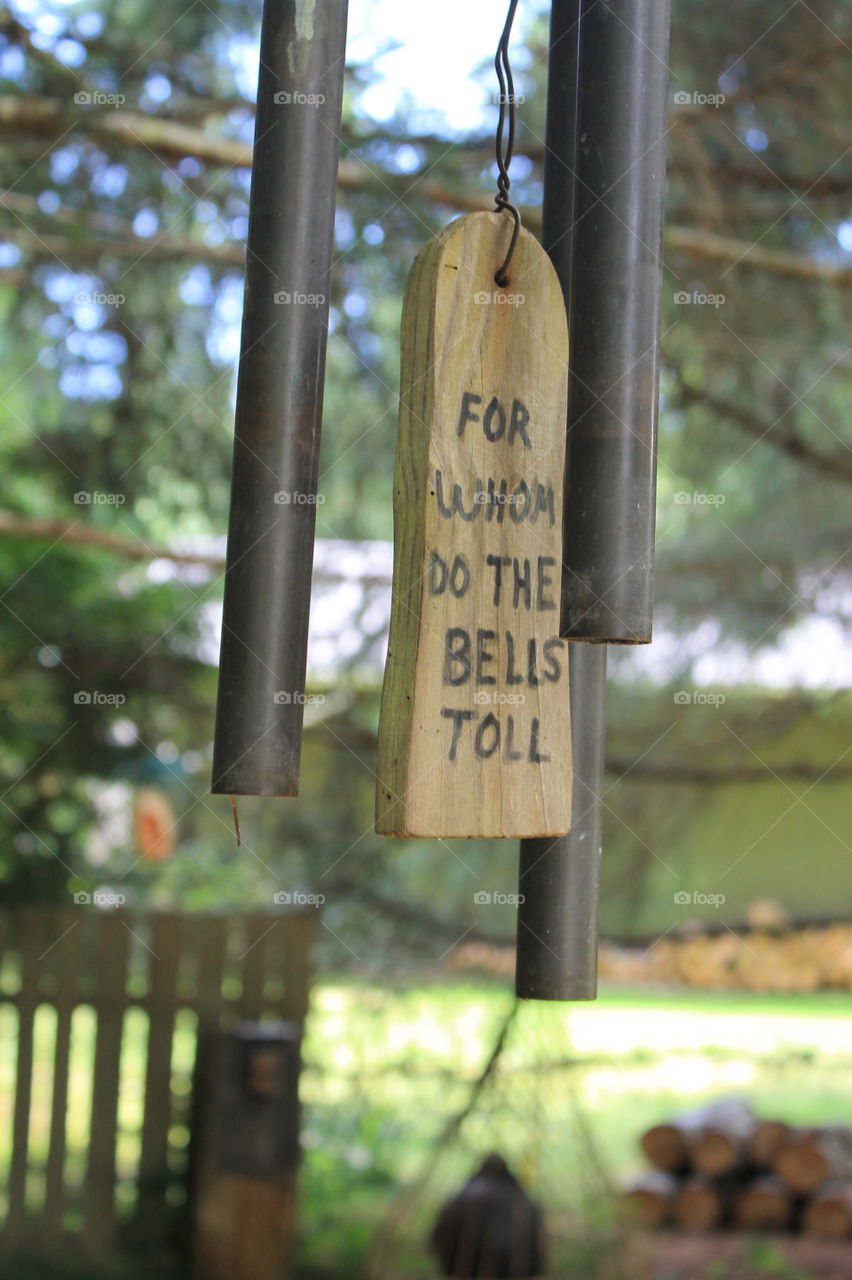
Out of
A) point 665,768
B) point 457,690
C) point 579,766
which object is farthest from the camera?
point 665,768

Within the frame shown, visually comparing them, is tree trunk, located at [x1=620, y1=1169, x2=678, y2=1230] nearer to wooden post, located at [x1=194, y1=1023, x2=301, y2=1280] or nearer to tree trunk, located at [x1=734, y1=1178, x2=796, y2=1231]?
tree trunk, located at [x1=734, y1=1178, x2=796, y2=1231]

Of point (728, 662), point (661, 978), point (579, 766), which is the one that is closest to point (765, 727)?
point (728, 662)

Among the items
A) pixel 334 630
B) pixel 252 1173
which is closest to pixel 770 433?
pixel 334 630

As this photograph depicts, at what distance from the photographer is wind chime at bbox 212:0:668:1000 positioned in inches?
42.8

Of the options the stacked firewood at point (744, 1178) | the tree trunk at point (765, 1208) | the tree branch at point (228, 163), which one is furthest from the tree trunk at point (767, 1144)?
the tree branch at point (228, 163)

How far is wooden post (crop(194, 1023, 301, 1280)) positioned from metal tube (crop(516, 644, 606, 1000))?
285cm

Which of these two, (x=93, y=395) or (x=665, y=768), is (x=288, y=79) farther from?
(x=665, y=768)

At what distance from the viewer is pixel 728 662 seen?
5047 millimetres

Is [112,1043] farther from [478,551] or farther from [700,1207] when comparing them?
[478,551]

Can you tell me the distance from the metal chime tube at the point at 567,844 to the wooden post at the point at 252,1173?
285 centimetres

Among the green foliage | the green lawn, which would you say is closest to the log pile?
the green lawn

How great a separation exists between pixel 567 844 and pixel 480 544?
0.32 m

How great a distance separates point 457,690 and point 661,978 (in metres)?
5.32

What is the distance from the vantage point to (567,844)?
124cm
